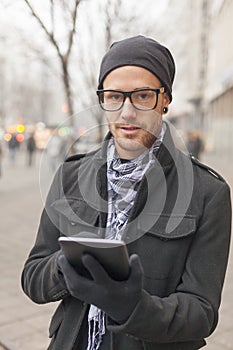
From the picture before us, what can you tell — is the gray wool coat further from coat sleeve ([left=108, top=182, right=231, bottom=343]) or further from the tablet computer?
the tablet computer

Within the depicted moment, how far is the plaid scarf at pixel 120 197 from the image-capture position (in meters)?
1.72

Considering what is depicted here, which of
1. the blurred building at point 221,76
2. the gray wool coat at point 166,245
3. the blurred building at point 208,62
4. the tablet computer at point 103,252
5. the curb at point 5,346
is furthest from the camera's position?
the blurred building at point 221,76

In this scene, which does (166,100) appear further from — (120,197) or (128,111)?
(120,197)

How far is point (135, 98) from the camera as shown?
1.71 meters

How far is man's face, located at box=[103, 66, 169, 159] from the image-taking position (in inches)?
67.0

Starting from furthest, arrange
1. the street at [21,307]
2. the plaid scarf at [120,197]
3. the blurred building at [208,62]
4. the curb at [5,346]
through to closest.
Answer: the blurred building at [208,62]
the street at [21,307]
the curb at [5,346]
the plaid scarf at [120,197]

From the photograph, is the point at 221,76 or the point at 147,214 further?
the point at 221,76

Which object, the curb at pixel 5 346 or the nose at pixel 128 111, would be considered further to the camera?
the curb at pixel 5 346

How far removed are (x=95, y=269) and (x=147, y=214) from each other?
14.6 inches

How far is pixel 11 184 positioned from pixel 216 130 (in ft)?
75.6

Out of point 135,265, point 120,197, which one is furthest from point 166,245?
point 135,265

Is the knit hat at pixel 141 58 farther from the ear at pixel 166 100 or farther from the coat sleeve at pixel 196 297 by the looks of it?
the coat sleeve at pixel 196 297

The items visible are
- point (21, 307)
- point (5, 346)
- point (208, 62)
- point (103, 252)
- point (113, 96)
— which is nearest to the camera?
point (103, 252)

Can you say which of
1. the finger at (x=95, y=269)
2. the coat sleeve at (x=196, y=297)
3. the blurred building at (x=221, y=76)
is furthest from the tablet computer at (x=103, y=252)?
the blurred building at (x=221, y=76)
